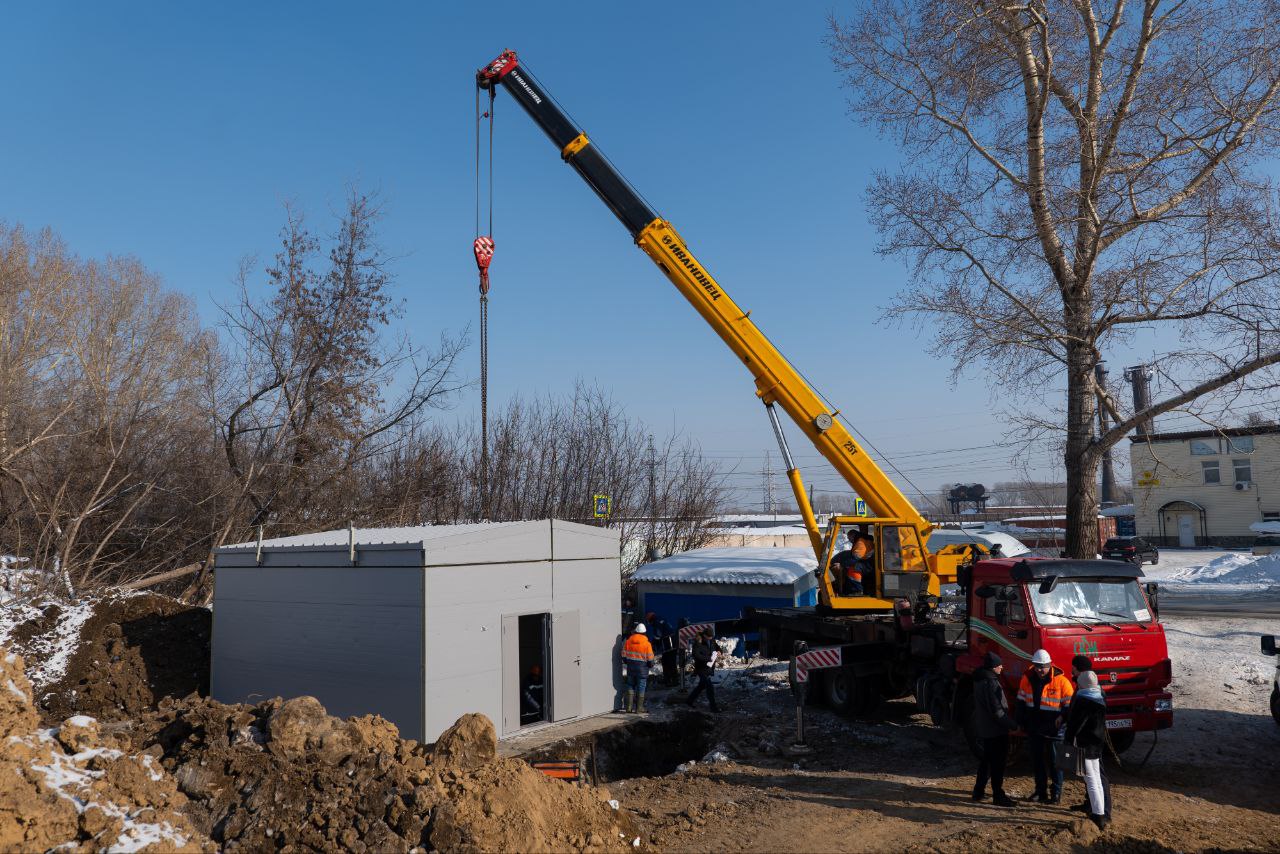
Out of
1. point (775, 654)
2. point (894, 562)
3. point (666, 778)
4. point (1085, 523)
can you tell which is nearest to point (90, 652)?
point (666, 778)

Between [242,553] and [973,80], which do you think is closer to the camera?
[242,553]

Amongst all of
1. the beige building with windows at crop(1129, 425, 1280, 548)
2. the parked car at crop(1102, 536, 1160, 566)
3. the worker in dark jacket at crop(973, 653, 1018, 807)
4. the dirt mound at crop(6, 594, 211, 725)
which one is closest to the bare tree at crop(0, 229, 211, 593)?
the dirt mound at crop(6, 594, 211, 725)

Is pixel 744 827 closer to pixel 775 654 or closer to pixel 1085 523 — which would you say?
pixel 775 654

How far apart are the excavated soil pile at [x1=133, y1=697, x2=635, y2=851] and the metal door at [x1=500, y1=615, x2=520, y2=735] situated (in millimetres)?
3587

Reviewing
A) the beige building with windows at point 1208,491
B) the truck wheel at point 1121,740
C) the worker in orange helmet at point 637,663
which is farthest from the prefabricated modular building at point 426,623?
the beige building with windows at point 1208,491

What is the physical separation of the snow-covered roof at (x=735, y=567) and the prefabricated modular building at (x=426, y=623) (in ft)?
16.2

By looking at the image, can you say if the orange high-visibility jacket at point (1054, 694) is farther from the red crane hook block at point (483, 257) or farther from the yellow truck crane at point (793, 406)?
the red crane hook block at point (483, 257)

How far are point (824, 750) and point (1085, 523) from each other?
7.24m

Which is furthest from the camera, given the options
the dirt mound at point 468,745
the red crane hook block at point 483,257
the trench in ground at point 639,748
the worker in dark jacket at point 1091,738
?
the red crane hook block at point 483,257

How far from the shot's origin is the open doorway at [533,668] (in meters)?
12.8

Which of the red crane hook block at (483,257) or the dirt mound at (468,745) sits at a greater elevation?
the red crane hook block at (483,257)

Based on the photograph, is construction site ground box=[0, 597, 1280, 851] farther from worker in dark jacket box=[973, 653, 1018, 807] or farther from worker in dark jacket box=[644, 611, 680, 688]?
worker in dark jacket box=[644, 611, 680, 688]

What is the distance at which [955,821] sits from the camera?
8.41m

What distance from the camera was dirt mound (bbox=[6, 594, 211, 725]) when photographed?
13.6 m
